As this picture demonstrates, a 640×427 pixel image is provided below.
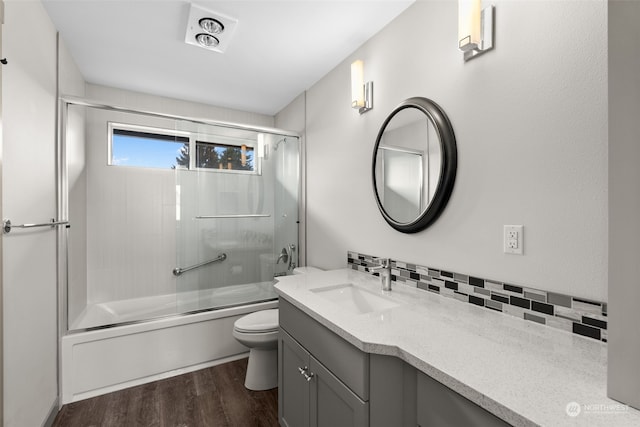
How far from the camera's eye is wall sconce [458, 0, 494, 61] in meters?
1.26

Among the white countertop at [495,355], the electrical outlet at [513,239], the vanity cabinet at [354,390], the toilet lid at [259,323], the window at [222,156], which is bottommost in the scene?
the toilet lid at [259,323]

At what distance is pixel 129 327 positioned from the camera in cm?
218

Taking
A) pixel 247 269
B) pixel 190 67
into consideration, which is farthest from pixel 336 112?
pixel 247 269

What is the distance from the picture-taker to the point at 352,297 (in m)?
1.78

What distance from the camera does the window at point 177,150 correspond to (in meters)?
2.47

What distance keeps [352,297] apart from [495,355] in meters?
0.95

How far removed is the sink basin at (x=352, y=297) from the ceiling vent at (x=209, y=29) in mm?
1720

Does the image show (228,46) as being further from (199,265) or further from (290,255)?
(290,255)

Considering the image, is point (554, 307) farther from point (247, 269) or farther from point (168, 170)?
point (168, 170)

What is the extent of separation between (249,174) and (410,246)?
157cm
